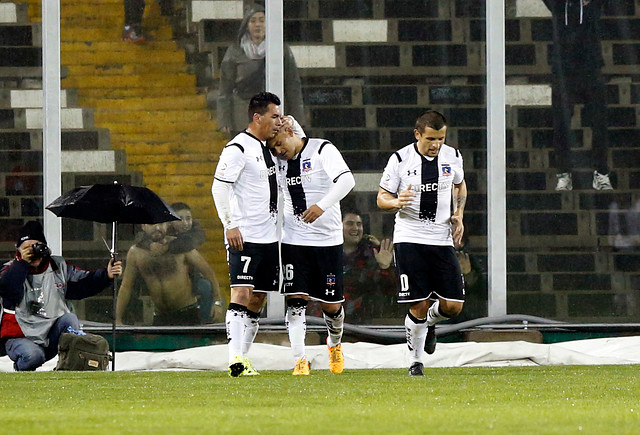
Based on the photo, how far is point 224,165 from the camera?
418 inches

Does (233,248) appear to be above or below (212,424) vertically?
above

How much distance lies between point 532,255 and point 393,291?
4.76 feet

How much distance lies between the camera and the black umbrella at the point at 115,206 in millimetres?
12266

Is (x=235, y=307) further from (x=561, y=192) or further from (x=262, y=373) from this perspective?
(x=561, y=192)

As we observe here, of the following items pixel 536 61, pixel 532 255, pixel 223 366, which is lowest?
pixel 223 366

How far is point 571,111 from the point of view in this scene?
48.0 feet

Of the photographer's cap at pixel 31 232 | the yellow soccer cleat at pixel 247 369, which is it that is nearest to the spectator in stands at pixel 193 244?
the photographer's cap at pixel 31 232

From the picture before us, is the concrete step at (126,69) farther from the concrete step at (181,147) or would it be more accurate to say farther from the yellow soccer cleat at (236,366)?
the yellow soccer cleat at (236,366)

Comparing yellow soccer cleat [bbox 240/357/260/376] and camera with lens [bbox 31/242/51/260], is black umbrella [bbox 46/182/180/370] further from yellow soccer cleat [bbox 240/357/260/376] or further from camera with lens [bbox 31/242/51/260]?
yellow soccer cleat [bbox 240/357/260/376]

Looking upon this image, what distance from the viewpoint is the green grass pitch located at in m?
6.65

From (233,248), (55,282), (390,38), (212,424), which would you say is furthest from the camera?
(390,38)

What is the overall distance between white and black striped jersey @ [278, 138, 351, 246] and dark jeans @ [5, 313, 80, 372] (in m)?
2.63

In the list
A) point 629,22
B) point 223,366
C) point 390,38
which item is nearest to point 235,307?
point 223,366

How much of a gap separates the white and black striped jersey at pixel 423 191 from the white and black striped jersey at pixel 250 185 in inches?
38.4
